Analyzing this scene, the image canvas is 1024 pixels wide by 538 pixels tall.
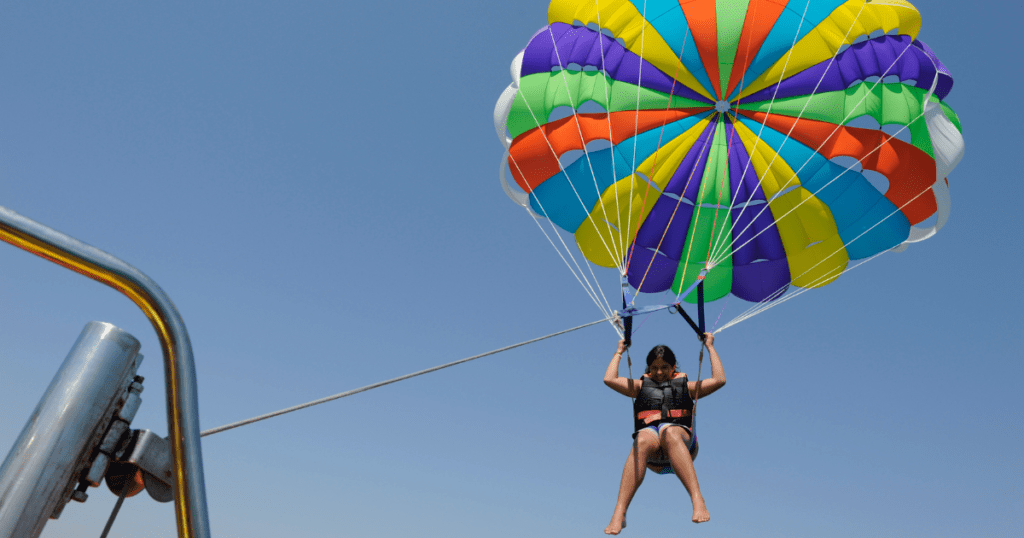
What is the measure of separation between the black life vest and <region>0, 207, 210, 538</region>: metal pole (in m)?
4.36

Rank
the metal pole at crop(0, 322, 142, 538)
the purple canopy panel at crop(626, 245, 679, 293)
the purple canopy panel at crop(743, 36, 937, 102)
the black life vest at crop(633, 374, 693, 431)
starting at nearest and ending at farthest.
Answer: the metal pole at crop(0, 322, 142, 538) → the black life vest at crop(633, 374, 693, 431) → the purple canopy panel at crop(743, 36, 937, 102) → the purple canopy panel at crop(626, 245, 679, 293)

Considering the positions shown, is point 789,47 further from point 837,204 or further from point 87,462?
point 87,462

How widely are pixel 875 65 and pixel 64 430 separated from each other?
700cm

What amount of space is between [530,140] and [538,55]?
31.3 inches

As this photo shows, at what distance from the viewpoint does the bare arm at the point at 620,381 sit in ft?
16.9

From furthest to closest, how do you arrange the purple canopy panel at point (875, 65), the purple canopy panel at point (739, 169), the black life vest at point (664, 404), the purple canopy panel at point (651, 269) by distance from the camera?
the purple canopy panel at point (651, 269) < the purple canopy panel at point (739, 169) < the purple canopy panel at point (875, 65) < the black life vest at point (664, 404)

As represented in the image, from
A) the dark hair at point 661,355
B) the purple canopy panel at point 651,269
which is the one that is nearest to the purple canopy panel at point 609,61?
the purple canopy panel at point 651,269

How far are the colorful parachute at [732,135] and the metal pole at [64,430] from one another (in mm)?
5637

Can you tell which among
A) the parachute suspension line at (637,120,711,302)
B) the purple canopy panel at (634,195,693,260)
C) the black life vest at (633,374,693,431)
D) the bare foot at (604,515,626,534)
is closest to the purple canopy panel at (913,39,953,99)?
the parachute suspension line at (637,120,711,302)

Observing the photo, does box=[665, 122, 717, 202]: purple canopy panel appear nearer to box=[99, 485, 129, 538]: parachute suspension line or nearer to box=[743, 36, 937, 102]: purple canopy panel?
box=[743, 36, 937, 102]: purple canopy panel

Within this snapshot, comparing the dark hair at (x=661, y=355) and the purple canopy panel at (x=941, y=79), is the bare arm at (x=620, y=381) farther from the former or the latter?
the purple canopy panel at (x=941, y=79)

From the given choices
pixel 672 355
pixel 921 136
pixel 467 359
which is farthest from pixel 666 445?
pixel 921 136

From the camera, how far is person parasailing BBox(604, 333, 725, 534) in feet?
15.4

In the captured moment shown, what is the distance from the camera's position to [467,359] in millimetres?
2994
